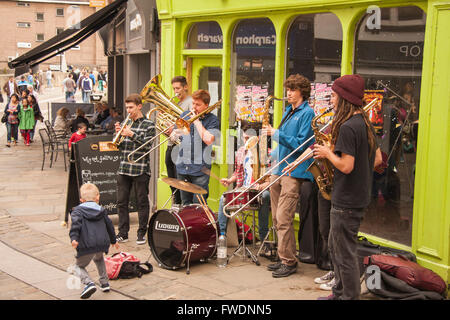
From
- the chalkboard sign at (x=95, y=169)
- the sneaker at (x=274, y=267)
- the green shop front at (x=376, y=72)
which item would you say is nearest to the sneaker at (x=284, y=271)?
the sneaker at (x=274, y=267)

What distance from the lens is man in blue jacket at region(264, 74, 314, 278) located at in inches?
240

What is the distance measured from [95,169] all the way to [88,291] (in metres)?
3.25

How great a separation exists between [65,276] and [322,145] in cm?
316

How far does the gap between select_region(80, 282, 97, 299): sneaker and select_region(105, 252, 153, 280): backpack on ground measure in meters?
0.57

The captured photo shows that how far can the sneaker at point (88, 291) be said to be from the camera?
5551 millimetres

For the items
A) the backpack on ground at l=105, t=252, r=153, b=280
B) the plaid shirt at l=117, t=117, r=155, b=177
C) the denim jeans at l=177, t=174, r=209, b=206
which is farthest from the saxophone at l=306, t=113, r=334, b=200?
the plaid shirt at l=117, t=117, r=155, b=177

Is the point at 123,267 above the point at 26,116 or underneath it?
underneath

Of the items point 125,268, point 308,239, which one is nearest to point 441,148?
point 308,239

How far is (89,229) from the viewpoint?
5.54 meters

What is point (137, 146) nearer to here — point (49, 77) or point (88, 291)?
point (88, 291)

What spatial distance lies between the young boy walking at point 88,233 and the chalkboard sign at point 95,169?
108 inches

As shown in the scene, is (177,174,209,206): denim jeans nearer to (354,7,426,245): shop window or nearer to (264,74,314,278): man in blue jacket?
(264,74,314,278): man in blue jacket

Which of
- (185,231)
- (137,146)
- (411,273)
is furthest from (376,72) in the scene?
(137,146)

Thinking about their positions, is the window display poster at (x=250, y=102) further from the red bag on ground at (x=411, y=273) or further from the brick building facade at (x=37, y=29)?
the brick building facade at (x=37, y=29)
